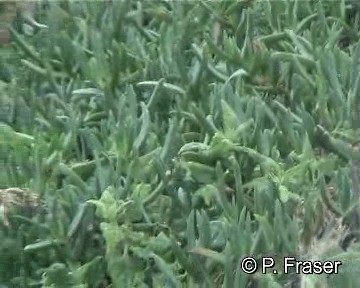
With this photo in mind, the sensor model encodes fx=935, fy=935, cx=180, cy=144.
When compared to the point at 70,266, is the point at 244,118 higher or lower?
higher

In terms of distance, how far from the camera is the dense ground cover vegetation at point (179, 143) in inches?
73.6

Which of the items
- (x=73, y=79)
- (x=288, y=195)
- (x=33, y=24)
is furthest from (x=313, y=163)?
(x=33, y=24)

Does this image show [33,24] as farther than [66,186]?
Yes

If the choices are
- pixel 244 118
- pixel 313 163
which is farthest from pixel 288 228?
pixel 244 118

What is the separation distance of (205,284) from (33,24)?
4.15 ft

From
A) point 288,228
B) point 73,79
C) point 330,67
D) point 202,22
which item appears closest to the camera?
point 288,228

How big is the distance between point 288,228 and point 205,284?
196mm

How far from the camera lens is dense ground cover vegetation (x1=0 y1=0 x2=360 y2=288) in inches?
73.6

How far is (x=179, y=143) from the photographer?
2.18 m

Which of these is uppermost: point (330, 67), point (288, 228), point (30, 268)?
point (330, 67)

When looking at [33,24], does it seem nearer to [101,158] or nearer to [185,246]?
[101,158]

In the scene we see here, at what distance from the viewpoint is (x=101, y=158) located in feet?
7.01

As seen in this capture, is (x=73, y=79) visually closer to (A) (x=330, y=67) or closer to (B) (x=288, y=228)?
(A) (x=330, y=67)

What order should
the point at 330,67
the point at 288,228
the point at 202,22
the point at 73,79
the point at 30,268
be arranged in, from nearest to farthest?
1. the point at 288,228
2. the point at 30,268
3. the point at 330,67
4. the point at 73,79
5. the point at 202,22
